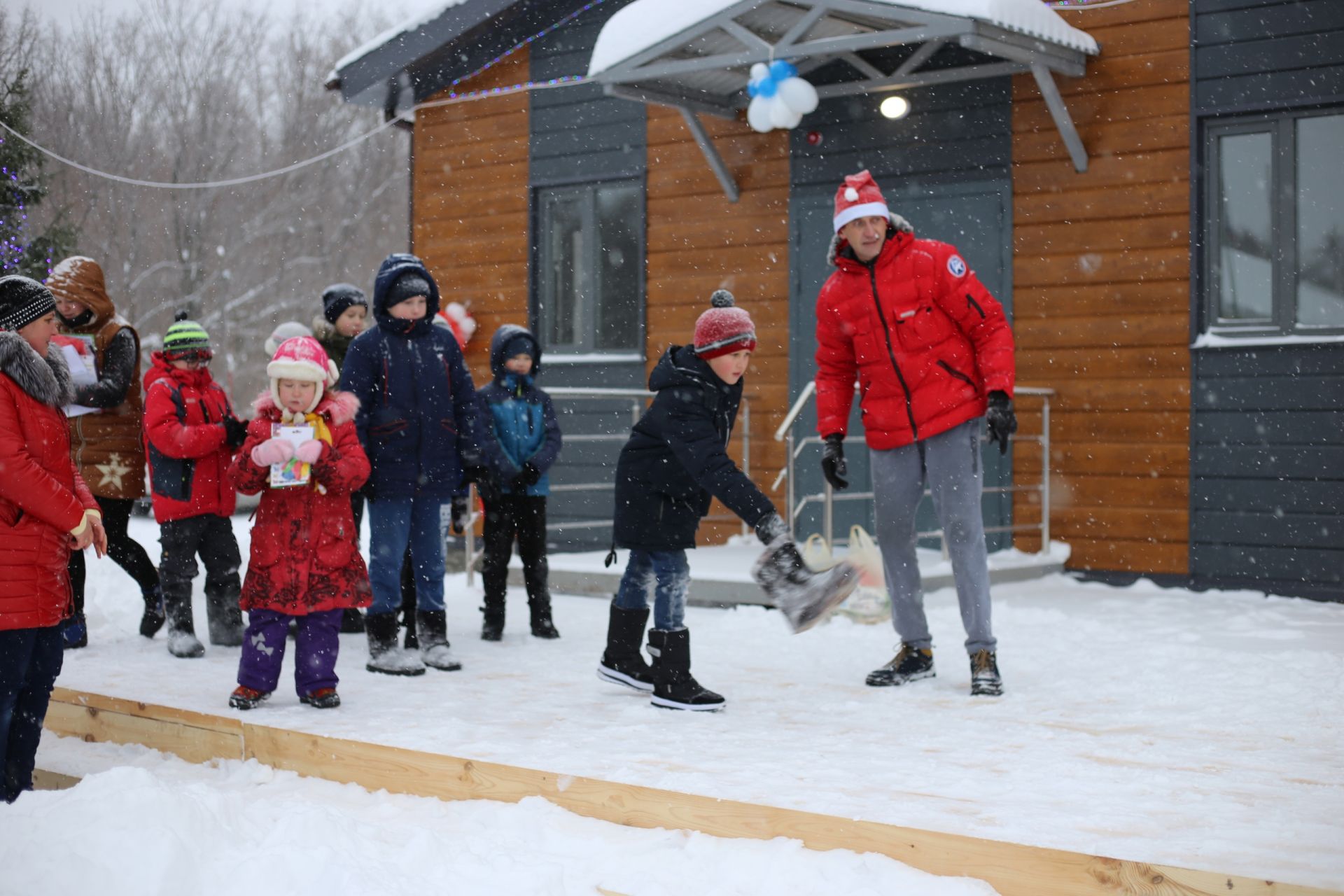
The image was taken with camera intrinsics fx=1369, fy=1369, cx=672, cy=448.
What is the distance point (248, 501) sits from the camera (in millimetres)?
15328

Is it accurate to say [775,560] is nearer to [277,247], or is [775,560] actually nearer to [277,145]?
[277,145]

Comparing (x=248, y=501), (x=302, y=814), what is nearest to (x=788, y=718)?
(x=302, y=814)

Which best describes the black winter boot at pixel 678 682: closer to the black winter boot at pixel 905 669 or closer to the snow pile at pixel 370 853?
the black winter boot at pixel 905 669

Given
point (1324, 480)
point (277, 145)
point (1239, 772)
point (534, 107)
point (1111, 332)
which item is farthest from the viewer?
point (277, 145)

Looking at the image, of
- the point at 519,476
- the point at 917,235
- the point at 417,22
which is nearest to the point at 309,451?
the point at 519,476

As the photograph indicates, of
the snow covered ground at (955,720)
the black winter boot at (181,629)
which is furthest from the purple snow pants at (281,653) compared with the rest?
the black winter boot at (181,629)

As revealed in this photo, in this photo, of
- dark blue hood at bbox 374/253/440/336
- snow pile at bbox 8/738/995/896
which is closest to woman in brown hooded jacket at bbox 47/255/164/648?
dark blue hood at bbox 374/253/440/336

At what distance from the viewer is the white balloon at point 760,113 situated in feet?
Result: 27.0

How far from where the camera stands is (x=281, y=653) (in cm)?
478

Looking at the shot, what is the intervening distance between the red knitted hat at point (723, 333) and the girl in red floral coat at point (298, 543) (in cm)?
128

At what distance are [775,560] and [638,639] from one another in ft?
2.84

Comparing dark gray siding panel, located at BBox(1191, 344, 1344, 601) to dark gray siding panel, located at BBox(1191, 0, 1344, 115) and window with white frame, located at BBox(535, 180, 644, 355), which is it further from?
window with white frame, located at BBox(535, 180, 644, 355)

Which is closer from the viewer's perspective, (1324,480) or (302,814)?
(302,814)

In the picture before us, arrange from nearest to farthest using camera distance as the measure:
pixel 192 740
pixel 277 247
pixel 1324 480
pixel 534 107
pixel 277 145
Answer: pixel 192 740
pixel 1324 480
pixel 534 107
pixel 277 145
pixel 277 247
